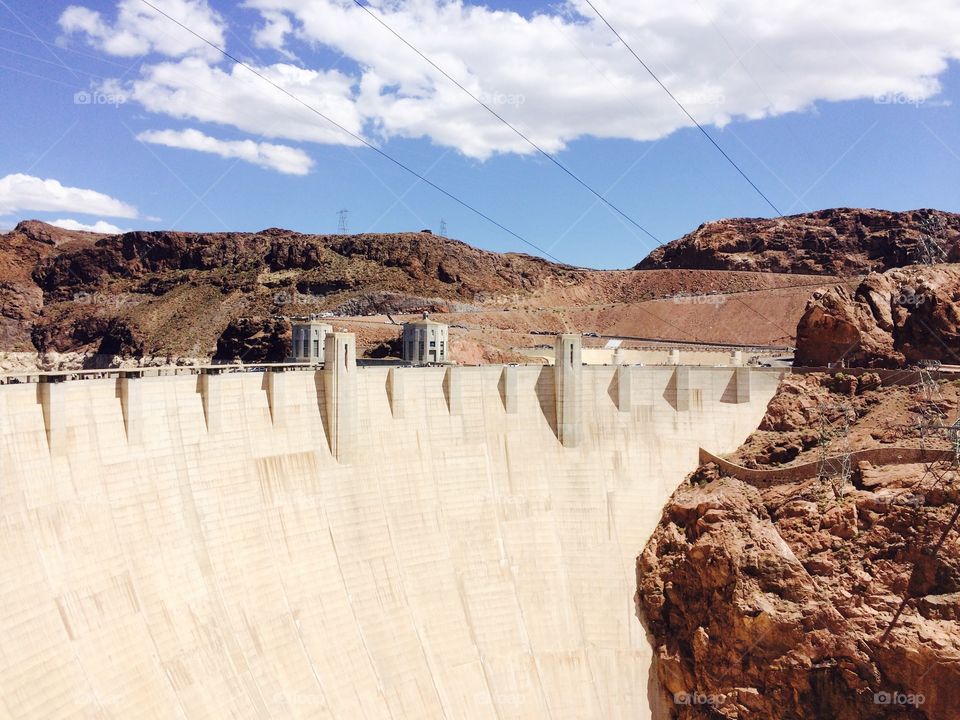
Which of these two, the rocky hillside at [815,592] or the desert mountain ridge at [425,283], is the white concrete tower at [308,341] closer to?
the desert mountain ridge at [425,283]

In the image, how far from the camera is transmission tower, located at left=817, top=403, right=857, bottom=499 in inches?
1170

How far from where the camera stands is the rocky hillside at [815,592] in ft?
85.1

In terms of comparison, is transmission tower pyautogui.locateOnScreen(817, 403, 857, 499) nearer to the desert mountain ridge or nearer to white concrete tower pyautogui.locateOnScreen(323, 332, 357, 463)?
white concrete tower pyautogui.locateOnScreen(323, 332, 357, 463)

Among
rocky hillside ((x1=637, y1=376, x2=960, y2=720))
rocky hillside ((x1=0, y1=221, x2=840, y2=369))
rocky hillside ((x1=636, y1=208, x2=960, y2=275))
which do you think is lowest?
rocky hillside ((x1=637, y1=376, x2=960, y2=720))

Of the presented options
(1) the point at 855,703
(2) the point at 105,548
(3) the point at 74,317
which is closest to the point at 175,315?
(3) the point at 74,317

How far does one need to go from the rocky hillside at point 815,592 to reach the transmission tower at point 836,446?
7.2 inches

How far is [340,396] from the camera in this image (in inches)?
1165

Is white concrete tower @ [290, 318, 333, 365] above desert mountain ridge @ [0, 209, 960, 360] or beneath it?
beneath

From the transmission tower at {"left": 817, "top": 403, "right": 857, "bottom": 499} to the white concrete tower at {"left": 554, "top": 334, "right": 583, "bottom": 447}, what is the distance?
1004 centimetres

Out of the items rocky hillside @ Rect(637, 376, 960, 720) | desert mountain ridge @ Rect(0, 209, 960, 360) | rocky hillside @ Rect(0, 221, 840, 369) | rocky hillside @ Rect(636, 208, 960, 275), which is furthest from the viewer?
rocky hillside @ Rect(636, 208, 960, 275)

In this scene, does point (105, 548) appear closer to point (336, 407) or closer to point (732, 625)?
point (336, 407)

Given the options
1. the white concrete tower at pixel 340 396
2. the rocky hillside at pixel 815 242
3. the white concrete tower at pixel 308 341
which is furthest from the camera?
the rocky hillside at pixel 815 242

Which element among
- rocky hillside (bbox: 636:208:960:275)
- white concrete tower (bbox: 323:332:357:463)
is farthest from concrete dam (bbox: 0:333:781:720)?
rocky hillside (bbox: 636:208:960:275)

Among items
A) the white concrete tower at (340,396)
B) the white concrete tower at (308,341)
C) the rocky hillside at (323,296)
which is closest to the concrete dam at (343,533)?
the white concrete tower at (340,396)
